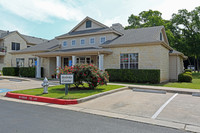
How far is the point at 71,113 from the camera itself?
19.9 feet

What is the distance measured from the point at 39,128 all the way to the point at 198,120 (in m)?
4.76

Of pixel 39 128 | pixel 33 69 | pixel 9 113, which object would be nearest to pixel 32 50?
pixel 33 69

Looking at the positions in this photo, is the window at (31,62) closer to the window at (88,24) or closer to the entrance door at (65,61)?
the entrance door at (65,61)

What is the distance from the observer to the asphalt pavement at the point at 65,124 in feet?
14.4

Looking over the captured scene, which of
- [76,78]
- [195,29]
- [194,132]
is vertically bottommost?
[194,132]

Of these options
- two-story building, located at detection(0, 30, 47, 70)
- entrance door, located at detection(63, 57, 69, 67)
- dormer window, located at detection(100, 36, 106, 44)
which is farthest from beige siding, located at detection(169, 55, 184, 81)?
two-story building, located at detection(0, 30, 47, 70)

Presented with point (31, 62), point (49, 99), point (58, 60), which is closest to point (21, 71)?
point (31, 62)

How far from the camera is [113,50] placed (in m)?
18.2

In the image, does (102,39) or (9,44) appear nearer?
(102,39)

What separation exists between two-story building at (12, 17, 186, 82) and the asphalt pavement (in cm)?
874

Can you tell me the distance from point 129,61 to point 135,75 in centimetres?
189

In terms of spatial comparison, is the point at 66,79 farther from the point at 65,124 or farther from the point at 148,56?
the point at 148,56

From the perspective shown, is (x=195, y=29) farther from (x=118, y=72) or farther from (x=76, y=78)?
(x=76, y=78)

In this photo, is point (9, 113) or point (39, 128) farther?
point (9, 113)
